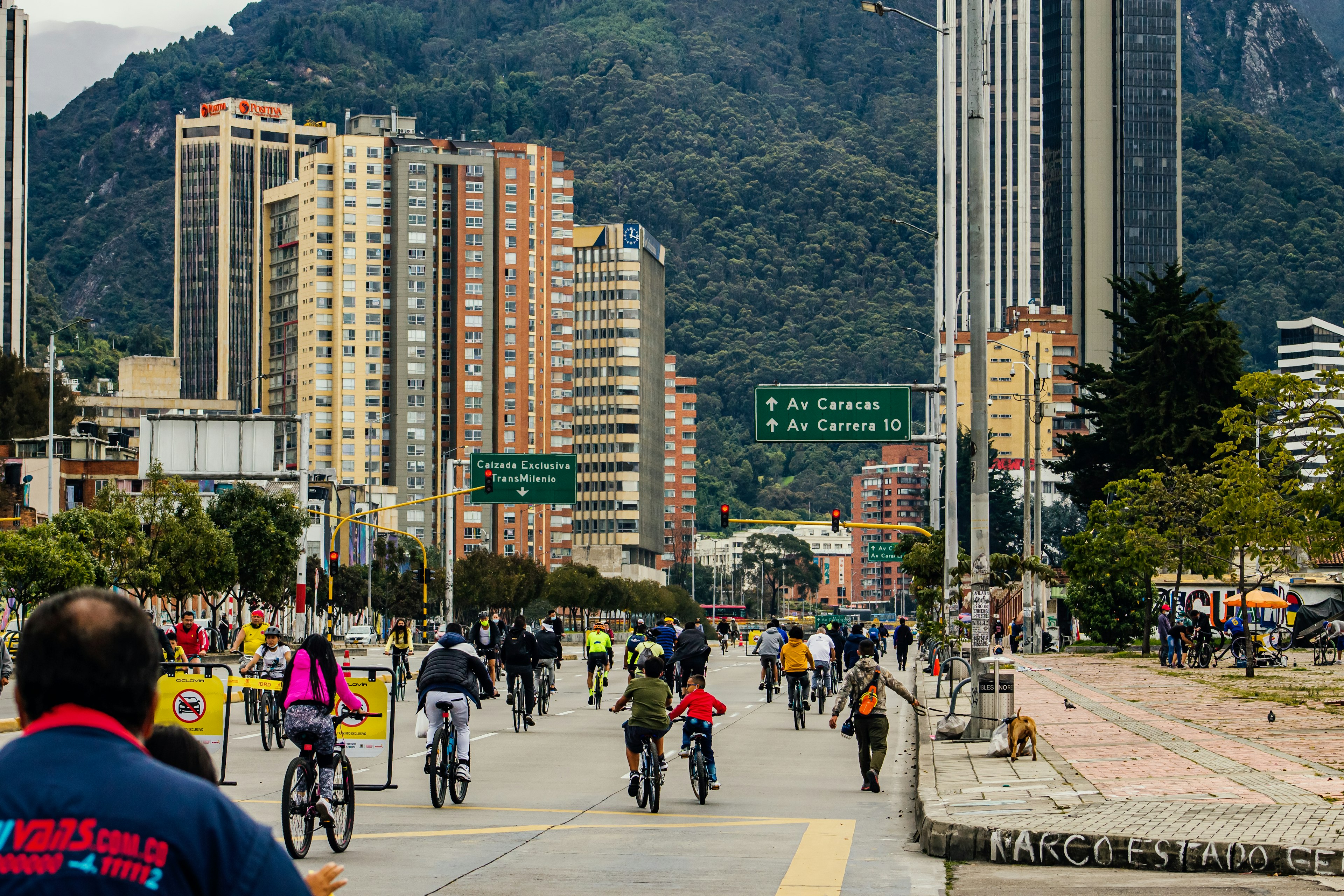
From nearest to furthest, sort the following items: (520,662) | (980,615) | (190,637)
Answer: (980,615) < (520,662) < (190,637)

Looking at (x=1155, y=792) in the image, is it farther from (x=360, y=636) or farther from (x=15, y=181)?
(x=15, y=181)

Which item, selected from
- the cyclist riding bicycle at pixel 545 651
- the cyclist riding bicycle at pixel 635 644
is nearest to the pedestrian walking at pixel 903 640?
the cyclist riding bicycle at pixel 635 644

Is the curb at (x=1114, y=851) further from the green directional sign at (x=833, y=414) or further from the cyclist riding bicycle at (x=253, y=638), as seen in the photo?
the green directional sign at (x=833, y=414)

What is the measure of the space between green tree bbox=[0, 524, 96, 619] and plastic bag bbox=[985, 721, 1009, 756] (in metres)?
34.3

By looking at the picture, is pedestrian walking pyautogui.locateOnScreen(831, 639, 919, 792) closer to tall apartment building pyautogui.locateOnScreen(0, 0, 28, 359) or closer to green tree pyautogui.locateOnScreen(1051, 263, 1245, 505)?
green tree pyautogui.locateOnScreen(1051, 263, 1245, 505)

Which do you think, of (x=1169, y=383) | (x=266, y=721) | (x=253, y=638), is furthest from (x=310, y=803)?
(x=1169, y=383)

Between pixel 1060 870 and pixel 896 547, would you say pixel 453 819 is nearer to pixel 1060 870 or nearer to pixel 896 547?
pixel 1060 870

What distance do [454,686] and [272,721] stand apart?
8.24m

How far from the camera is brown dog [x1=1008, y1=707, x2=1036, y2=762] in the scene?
20.0 metres

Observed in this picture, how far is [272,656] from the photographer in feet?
77.0

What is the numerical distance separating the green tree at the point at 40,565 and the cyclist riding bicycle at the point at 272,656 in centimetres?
2779

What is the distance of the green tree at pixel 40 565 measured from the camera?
50250 millimetres

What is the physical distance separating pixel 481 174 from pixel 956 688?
16661 cm

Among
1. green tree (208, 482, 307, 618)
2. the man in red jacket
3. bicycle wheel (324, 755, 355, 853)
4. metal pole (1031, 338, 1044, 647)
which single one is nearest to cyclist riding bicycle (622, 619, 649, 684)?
the man in red jacket
